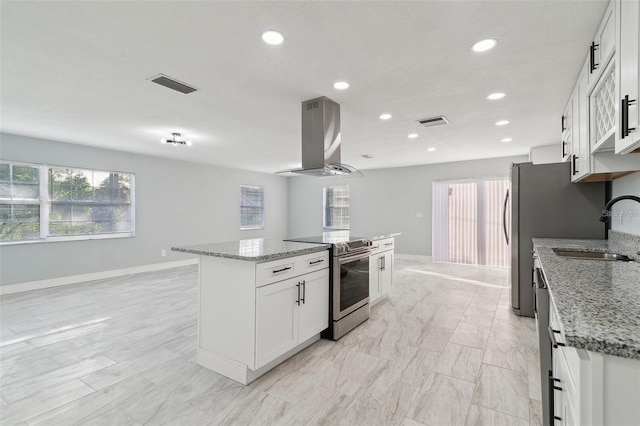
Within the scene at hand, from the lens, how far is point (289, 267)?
2.38 m

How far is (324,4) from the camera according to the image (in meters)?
1.74

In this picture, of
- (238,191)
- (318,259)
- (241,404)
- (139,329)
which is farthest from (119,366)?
(238,191)

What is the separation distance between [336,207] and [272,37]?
7.00m

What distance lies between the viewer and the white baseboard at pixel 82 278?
15.1 ft

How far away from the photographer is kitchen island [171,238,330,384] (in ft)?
6.96

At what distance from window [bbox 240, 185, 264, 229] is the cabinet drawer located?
19.4 feet

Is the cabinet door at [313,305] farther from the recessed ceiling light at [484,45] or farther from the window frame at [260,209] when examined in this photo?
the window frame at [260,209]

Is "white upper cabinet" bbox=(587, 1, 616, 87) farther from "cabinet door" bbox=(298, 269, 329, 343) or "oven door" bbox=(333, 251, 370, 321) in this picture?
"cabinet door" bbox=(298, 269, 329, 343)

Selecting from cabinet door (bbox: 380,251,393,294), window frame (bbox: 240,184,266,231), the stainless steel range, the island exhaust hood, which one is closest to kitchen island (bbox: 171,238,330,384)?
the stainless steel range

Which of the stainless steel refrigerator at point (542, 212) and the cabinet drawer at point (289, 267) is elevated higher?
the stainless steel refrigerator at point (542, 212)

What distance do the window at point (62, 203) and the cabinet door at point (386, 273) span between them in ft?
16.2

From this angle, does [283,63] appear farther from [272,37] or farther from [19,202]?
[19,202]

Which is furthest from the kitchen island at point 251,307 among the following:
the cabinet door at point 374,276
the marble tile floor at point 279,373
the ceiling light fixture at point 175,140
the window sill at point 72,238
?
the window sill at point 72,238

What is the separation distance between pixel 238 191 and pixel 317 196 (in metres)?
2.34
